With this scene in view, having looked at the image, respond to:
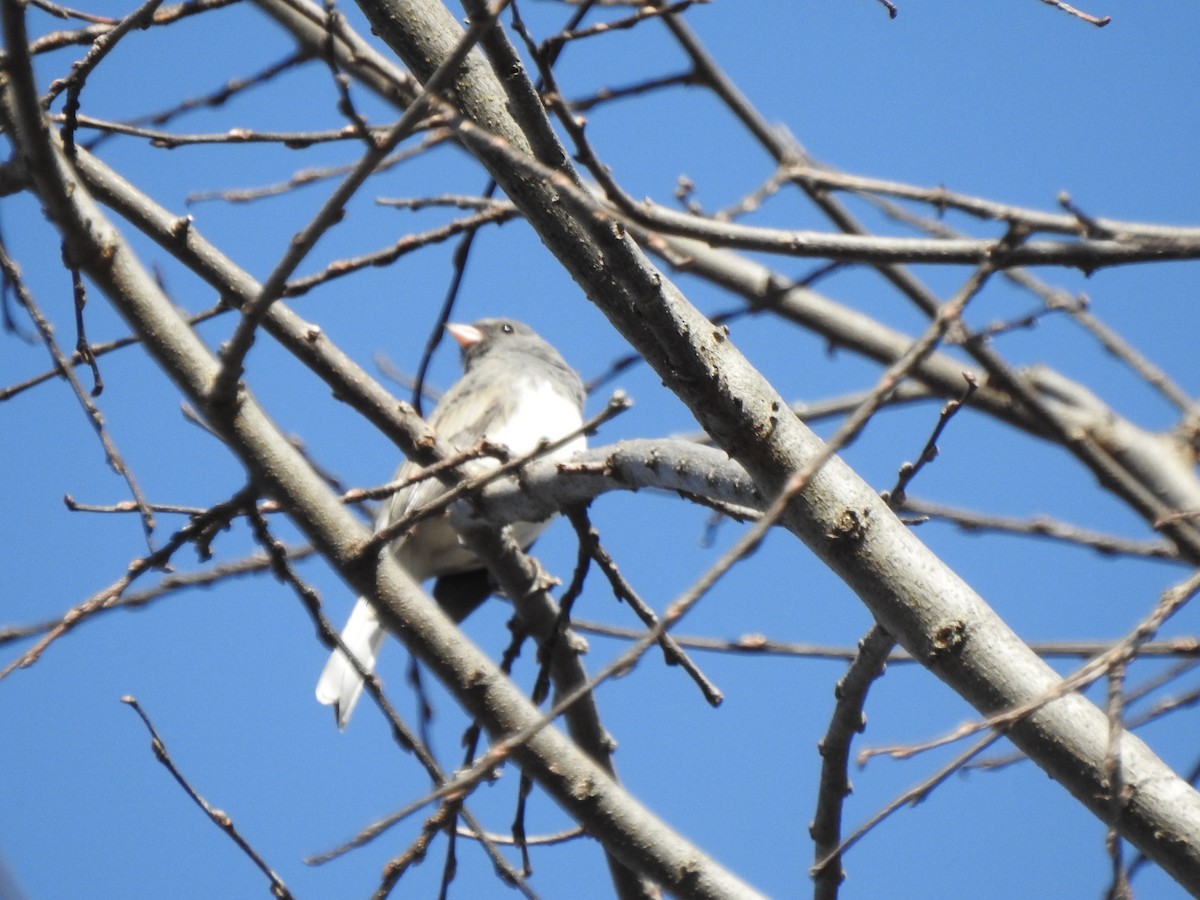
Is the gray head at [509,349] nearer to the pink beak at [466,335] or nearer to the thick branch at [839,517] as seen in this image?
the pink beak at [466,335]

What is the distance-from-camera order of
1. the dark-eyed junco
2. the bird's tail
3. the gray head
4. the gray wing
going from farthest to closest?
the gray head
the gray wing
the dark-eyed junco
the bird's tail

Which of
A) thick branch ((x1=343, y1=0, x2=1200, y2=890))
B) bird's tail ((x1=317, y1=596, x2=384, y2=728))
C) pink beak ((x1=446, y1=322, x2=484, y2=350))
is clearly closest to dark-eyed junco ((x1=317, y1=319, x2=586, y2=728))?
bird's tail ((x1=317, y1=596, x2=384, y2=728))

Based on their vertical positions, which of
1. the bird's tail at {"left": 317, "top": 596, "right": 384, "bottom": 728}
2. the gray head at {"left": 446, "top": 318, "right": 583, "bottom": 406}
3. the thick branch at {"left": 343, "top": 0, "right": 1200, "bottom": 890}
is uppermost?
the gray head at {"left": 446, "top": 318, "right": 583, "bottom": 406}

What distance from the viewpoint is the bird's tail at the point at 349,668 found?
3432mm

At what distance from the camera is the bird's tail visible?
3432 mm

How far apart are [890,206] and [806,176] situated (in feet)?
6.43

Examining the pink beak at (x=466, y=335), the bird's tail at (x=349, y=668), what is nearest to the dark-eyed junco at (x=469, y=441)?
the bird's tail at (x=349, y=668)

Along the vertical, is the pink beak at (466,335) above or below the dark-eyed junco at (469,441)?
above

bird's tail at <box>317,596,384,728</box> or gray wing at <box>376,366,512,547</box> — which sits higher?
gray wing at <box>376,366,512,547</box>

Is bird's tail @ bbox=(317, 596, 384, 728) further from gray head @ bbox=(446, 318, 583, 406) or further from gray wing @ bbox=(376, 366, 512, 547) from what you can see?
gray head @ bbox=(446, 318, 583, 406)

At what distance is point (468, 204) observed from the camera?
255 centimetres

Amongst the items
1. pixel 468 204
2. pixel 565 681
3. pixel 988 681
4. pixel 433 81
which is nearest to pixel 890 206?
pixel 468 204

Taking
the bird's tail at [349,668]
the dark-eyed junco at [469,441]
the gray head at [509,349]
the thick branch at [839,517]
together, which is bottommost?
the thick branch at [839,517]

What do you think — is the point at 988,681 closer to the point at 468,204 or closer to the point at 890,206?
the point at 468,204
